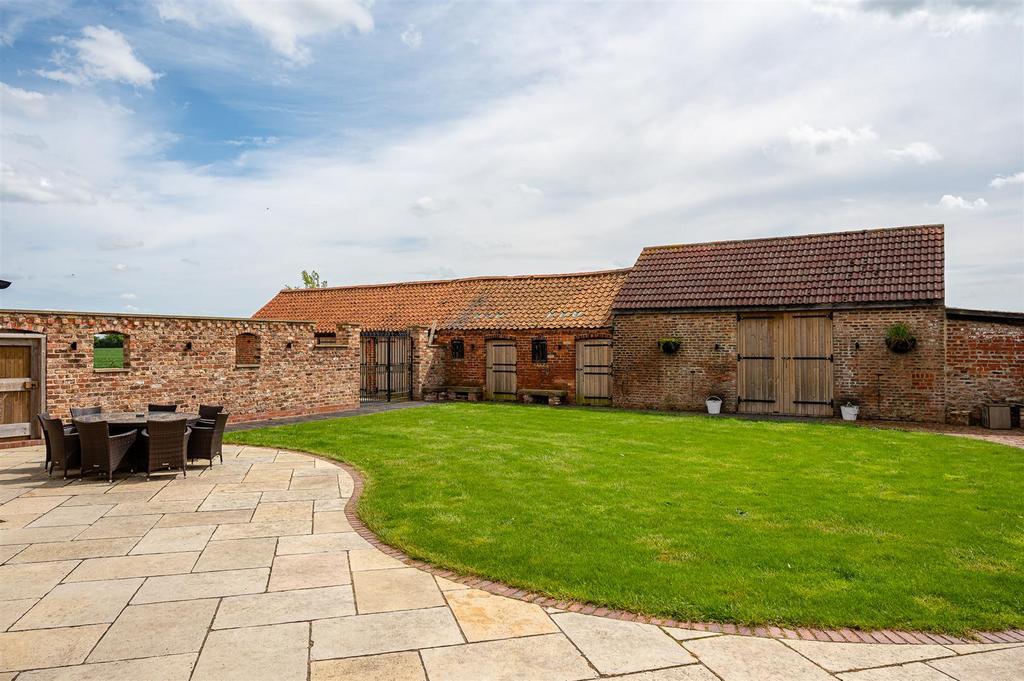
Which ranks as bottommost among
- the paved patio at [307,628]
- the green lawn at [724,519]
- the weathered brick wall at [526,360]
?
the paved patio at [307,628]

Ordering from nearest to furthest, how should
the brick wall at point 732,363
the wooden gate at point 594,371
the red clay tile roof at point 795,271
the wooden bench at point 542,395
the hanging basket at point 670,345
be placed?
1. the brick wall at point 732,363
2. the red clay tile roof at point 795,271
3. the hanging basket at point 670,345
4. the wooden gate at point 594,371
5. the wooden bench at point 542,395

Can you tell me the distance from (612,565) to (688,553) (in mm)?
772

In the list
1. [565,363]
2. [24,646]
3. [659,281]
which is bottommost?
[24,646]

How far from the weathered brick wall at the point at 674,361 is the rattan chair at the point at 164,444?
12888 millimetres

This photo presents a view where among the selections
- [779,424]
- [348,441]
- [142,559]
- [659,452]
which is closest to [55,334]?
[348,441]

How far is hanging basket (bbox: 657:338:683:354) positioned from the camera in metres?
18.0

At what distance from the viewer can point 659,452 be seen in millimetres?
10680

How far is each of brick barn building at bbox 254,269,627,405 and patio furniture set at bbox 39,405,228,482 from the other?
408 inches

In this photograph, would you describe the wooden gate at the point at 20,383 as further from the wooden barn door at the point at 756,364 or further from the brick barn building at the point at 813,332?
the wooden barn door at the point at 756,364

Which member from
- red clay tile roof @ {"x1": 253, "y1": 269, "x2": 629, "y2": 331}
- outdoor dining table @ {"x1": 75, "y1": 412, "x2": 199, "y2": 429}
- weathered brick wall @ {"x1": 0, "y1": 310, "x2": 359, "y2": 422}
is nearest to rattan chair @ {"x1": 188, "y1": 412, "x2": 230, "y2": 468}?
outdoor dining table @ {"x1": 75, "y1": 412, "x2": 199, "y2": 429}

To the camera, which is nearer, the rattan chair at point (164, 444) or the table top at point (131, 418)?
the rattan chair at point (164, 444)

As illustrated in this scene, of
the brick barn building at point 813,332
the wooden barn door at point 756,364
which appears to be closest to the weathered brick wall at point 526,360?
the brick barn building at point 813,332

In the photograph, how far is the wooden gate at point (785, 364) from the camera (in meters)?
16.4

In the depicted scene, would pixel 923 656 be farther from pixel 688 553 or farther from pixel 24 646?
pixel 24 646
